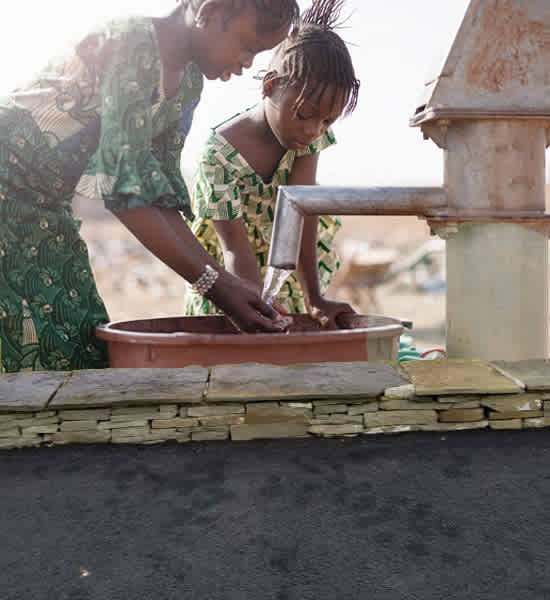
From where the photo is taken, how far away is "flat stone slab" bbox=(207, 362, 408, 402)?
3.90 ft

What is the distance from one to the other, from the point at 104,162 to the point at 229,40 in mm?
410

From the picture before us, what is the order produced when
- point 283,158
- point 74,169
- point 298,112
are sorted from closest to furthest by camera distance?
point 74,169 → point 298,112 → point 283,158

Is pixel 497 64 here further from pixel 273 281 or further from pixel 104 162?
pixel 104 162

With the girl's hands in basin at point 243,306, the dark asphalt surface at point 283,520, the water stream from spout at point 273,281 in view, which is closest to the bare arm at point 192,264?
the girl's hands in basin at point 243,306

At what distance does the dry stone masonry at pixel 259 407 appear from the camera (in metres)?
1.18

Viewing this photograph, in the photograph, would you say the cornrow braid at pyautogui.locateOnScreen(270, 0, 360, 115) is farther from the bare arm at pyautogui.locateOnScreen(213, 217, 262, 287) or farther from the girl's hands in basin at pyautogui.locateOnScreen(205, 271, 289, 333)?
the girl's hands in basin at pyautogui.locateOnScreen(205, 271, 289, 333)

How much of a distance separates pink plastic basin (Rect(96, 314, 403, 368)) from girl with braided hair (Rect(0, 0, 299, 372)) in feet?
0.18

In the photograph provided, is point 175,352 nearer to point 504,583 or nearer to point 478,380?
point 478,380

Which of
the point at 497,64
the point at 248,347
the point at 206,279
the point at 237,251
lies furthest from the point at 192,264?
the point at 497,64

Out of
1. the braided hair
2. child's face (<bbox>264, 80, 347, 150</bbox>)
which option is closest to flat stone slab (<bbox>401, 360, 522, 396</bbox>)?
child's face (<bbox>264, 80, 347, 150</bbox>)

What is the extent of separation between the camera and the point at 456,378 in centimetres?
128

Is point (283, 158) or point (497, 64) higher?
point (497, 64)

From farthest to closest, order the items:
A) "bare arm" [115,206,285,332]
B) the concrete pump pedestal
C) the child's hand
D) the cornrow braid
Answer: the child's hand
the cornrow braid
the concrete pump pedestal
"bare arm" [115,206,285,332]

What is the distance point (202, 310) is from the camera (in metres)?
2.01
